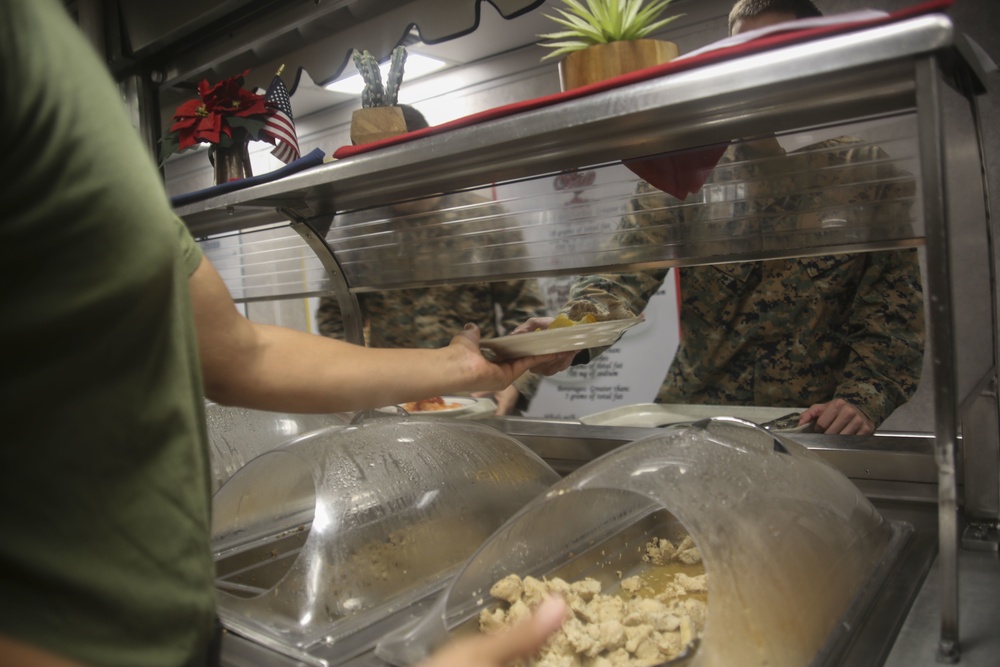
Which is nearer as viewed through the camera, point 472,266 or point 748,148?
point 748,148

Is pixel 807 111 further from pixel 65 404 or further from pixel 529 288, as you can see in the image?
pixel 529 288

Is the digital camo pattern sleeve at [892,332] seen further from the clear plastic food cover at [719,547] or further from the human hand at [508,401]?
the human hand at [508,401]

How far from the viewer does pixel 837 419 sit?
1.70 metres

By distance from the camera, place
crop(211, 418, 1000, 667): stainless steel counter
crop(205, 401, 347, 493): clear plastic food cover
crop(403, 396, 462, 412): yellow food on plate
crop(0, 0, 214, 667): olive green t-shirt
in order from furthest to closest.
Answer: crop(403, 396, 462, 412): yellow food on plate, crop(205, 401, 347, 493): clear plastic food cover, crop(211, 418, 1000, 667): stainless steel counter, crop(0, 0, 214, 667): olive green t-shirt

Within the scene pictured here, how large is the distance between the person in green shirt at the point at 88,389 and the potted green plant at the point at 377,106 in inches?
33.8

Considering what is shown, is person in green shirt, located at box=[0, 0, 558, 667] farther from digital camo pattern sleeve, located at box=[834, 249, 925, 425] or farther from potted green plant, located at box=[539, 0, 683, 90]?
digital camo pattern sleeve, located at box=[834, 249, 925, 425]

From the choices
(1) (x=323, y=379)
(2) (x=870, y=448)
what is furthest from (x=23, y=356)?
(2) (x=870, y=448)

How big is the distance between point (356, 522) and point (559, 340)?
41 centimetres

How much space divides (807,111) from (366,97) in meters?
0.83

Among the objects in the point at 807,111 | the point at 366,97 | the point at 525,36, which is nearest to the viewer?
the point at 807,111

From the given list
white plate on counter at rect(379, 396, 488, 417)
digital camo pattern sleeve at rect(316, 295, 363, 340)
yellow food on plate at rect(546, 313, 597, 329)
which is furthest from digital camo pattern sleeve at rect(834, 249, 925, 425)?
digital camo pattern sleeve at rect(316, 295, 363, 340)

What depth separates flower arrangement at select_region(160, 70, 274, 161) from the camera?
1602 millimetres

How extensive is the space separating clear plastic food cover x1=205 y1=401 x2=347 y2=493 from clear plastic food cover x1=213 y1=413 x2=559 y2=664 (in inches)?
8.1

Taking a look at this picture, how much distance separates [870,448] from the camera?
1307 millimetres
